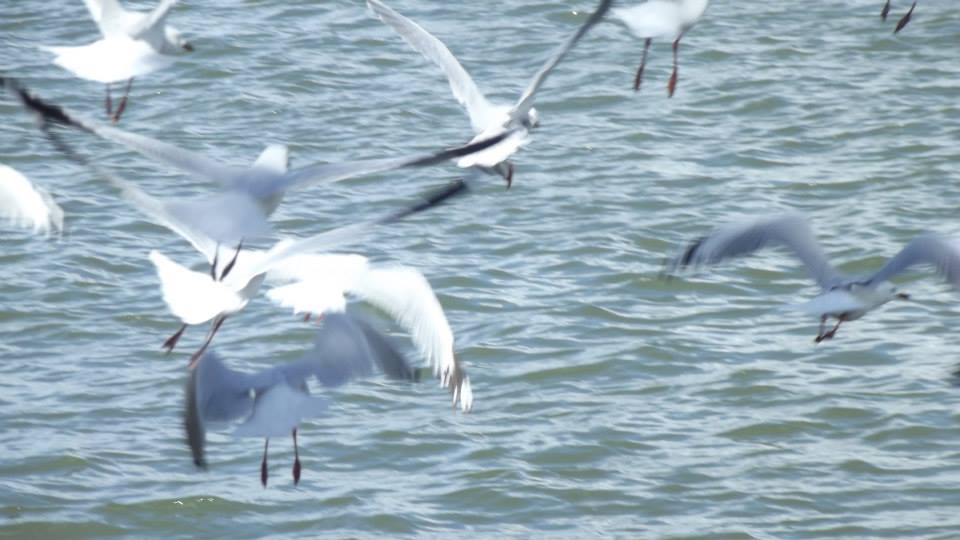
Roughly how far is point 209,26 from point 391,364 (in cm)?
823

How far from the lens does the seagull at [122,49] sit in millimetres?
8023

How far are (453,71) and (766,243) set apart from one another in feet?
7.17

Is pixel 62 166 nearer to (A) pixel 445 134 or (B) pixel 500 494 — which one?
(A) pixel 445 134

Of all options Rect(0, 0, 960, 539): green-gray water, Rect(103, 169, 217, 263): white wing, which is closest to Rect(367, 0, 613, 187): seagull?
Rect(0, 0, 960, 539): green-gray water

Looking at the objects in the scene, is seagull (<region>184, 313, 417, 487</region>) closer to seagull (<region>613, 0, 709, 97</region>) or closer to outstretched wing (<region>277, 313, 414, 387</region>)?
outstretched wing (<region>277, 313, 414, 387</region>)

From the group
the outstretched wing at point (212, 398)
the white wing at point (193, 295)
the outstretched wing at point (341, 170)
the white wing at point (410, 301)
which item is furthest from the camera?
the white wing at point (410, 301)

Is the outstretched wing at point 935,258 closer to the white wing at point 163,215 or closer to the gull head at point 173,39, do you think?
the white wing at point 163,215

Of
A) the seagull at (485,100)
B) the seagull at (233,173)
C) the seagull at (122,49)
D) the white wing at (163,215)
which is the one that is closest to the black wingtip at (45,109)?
the seagull at (233,173)

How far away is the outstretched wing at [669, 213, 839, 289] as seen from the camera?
23.6 feet

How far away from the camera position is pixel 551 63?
8008 millimetres

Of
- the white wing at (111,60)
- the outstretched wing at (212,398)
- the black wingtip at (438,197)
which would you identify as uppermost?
the black wingtip at (438,197)

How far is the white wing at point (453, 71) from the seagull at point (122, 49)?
45.4 inches

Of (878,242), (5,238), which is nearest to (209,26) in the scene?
(5,238)

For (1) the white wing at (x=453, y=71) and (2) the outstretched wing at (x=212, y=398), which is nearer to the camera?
(2) the outstretched wing at (x=212, y=398)
